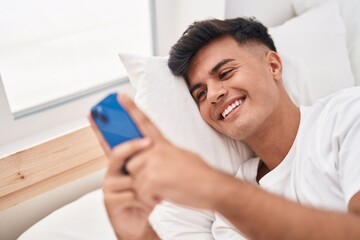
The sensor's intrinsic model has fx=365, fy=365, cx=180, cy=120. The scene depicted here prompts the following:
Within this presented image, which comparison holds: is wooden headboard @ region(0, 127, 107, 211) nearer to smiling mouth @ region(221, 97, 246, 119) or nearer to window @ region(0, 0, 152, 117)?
window @ region(0, 0, 152, 117)

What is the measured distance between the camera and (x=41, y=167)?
1.16 meters

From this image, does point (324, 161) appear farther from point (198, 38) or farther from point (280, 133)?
point (198, 38)

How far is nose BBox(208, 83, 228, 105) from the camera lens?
1.04 metres

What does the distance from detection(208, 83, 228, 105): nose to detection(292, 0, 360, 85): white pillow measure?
696 mm

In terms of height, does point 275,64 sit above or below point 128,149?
below

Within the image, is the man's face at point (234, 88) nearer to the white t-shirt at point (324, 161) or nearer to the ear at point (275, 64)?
the ear at point (275, 64)

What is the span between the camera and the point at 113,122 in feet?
1.93

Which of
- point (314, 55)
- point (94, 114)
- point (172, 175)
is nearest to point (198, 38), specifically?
point (314, 55)

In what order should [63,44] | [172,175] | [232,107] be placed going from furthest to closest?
[63,44], [232,107], [172,175]

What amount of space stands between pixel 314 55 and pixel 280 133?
404 millimetres

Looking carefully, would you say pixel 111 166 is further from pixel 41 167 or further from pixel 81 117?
pixel 81 117

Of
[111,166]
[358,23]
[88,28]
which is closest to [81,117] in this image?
[88,28]

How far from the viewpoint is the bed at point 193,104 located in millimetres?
1066

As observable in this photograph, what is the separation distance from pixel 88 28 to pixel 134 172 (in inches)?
37.9
